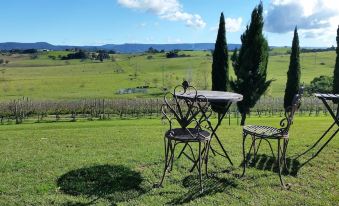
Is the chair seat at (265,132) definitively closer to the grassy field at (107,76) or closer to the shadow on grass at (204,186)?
the shadow on grass at (204,186)

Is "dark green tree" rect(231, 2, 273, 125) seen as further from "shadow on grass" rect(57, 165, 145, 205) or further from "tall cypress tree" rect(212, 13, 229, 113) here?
"shadow on grass" rect(57, 165, 145, 205)

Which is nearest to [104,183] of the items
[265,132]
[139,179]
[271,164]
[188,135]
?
[139,179]

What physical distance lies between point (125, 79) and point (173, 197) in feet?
289

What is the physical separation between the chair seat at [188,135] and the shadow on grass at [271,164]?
1.65 meters

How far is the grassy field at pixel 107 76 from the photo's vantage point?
72.8 meters

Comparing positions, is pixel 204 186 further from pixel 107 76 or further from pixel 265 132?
pixel 107 76

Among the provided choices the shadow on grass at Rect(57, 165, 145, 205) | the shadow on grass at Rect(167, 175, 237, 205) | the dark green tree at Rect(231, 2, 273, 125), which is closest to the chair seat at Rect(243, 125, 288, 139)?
the shadow on grass at Rect(167, 175, 237, 205)

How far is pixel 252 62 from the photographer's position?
23.8 meters

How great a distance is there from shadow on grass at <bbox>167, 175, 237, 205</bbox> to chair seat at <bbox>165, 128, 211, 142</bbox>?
0.80 metres

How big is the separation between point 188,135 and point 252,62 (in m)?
19.2

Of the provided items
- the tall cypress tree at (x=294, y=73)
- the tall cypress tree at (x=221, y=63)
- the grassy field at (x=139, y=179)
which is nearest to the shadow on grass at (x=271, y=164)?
the grassy field at (x=139, y=179)

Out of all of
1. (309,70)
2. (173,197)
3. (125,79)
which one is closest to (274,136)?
(173,197)

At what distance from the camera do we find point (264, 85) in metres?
24.4

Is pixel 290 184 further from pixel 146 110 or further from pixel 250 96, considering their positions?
pixel 146 110
